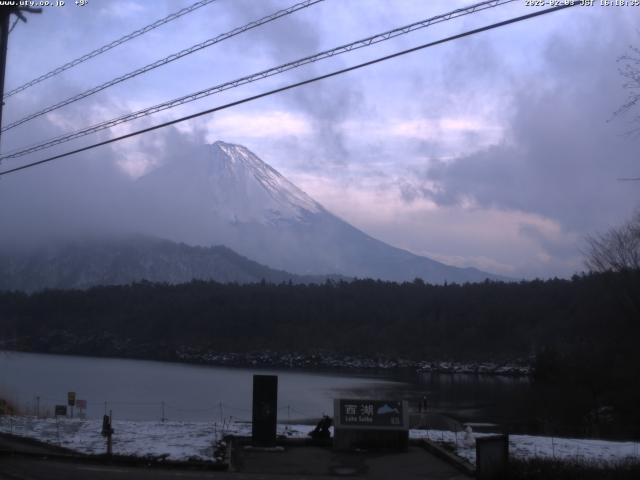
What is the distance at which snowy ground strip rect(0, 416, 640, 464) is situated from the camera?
17.5m

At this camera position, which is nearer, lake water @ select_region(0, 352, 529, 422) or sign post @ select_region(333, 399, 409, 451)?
sign post @ select_region(333, 399, 409, 451)

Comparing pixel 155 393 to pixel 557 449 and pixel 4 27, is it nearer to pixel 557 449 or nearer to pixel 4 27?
pixel 557 449

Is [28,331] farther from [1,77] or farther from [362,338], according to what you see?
[1,77]

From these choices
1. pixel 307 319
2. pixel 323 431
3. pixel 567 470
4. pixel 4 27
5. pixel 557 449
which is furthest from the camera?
pixel 307 319

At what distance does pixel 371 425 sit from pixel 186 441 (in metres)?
4.65

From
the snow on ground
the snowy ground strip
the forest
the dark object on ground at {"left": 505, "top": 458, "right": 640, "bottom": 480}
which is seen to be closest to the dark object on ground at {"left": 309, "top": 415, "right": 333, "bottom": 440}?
the snowy ground strip

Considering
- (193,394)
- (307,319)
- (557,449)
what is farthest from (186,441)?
(307,319)

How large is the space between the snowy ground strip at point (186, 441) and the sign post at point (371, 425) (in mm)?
1430

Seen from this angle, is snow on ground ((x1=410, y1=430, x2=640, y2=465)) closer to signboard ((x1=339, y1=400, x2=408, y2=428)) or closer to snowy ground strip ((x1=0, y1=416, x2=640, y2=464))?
snowy ground strip ((x1=0, y1=416, x2=640, y2=464))

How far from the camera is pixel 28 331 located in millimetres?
151125

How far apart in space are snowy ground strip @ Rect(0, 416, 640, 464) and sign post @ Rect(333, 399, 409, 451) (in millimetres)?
1430

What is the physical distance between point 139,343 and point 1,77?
137 meters

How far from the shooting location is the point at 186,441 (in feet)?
63.0

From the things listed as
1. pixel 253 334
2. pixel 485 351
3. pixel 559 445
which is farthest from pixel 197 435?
pixel 253 334
